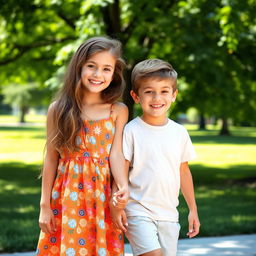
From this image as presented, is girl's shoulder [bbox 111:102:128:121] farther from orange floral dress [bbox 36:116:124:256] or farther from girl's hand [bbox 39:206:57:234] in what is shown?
girl's hand [bbox 39:206:57:234]

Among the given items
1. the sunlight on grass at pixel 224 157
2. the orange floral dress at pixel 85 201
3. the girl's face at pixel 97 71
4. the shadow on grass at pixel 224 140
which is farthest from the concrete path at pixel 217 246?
the shadow on grass at pixel 224 140

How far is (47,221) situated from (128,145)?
2.12ft

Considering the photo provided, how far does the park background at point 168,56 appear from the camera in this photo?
7672 millimetres

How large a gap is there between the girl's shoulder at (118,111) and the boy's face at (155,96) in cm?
13

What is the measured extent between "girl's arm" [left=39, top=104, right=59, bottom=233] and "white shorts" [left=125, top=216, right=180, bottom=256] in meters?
0.47

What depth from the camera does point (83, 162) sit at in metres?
3.07

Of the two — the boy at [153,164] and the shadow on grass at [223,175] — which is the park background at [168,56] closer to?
the shadow on grass at [223,175]

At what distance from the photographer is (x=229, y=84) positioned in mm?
10258

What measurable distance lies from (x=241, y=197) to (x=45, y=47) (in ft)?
23.4

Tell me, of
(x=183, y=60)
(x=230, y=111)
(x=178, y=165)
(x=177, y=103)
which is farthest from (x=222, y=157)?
(x=178, y=165)

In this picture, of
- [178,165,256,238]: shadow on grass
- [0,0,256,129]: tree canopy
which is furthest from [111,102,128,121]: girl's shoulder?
[0,0,256,129]: tree canopy

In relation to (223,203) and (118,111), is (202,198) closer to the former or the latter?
(223,203)

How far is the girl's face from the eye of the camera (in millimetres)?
3078

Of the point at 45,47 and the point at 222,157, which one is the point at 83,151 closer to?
the point at 45,47
